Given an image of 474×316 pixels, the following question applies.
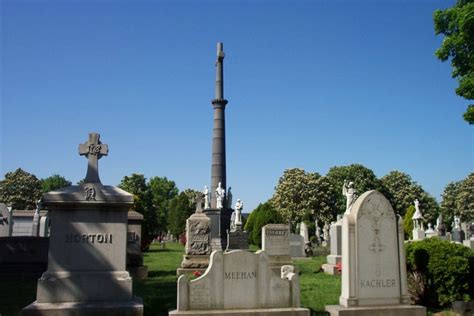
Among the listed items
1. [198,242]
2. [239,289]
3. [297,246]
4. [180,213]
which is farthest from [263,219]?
[239,289]

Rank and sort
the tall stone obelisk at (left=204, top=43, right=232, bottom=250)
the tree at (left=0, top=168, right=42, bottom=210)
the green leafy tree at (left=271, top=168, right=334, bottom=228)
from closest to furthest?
1. the tall stone obelisk at (left=204, top=43, right=232, bottom=250)
2. the green leafy tree at (left=271, top=168, right=334, bottom=228)
3. the tree at (left=0, top=168, right=42, bottom=210)

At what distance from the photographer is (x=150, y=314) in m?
7.40

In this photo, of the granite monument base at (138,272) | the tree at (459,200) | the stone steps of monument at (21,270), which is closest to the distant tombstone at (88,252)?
the granite monument base at (138,272)

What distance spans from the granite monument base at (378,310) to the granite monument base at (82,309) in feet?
10.6

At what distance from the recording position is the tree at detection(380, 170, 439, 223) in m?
59.8

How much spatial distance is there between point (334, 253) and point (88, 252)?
11656 mm

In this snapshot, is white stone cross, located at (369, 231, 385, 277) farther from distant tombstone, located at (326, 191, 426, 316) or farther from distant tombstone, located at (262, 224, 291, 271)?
distant tombstone, located at (262, 224, 291, 271)

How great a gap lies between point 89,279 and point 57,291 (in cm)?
53

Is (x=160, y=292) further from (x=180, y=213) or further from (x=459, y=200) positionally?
(x=459, y=200)

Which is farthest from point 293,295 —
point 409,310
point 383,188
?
point 383,188

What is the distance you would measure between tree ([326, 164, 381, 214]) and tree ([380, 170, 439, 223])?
2.36 metres

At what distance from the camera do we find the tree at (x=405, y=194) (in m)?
59.8

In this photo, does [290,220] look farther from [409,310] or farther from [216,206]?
[409,310]

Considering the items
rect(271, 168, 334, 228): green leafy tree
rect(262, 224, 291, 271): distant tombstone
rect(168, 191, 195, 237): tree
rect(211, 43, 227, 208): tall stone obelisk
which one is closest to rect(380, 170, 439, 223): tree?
rect(271, 168, 334, 228): green leafy tree
